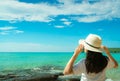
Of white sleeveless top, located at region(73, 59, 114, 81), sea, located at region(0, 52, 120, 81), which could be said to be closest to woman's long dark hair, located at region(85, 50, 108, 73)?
white sleeveless top, located at region(73, 59, 114, 81)

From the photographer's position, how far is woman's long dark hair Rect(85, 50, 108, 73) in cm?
405

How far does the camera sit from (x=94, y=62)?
4082 mm

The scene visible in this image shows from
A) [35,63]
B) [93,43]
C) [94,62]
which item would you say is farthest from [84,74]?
[35,63]

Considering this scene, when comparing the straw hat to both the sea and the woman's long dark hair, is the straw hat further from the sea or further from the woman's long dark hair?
the sea

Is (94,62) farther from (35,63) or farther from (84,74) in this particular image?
(35,63)

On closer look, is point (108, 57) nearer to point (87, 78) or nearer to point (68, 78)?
point (87, 78)

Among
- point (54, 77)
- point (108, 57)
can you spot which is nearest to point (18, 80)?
point (54, 77)

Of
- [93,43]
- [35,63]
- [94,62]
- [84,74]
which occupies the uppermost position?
[93,43]

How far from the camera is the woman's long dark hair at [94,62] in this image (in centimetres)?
405

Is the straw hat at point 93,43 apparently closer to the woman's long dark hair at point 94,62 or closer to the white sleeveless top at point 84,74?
the woman's long dark hair at point 94,62

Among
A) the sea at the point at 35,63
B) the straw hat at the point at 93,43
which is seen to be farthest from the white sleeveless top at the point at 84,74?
the sea at the point at 35,63

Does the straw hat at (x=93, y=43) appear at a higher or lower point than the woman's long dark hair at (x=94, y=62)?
higher

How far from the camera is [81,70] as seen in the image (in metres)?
4.02

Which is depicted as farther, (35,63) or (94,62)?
(35,63)
